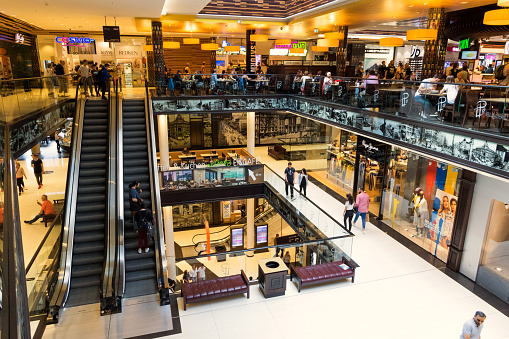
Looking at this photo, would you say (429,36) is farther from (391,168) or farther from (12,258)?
(12,258)

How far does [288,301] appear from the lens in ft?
26.1

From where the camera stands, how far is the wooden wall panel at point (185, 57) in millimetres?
25703

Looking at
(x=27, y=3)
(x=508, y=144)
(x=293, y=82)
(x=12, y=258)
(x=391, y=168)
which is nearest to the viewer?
(x=12, y=258)

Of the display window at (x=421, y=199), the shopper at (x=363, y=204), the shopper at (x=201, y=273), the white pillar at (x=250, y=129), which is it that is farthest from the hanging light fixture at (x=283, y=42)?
the shopper at (x=201, y=273)

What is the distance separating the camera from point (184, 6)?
47.6 feet

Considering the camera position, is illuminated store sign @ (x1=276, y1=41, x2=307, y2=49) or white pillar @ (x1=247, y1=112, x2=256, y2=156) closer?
white pillar @ (x1=247, y1=112, x2=256, y2=156)

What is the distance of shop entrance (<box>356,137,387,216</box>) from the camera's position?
42.5ft

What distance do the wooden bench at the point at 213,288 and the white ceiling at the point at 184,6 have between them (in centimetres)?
1038

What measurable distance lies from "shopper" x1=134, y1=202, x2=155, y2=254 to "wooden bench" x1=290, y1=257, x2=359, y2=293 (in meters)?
3.78

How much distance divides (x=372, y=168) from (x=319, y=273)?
649cm

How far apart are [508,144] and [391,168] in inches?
224

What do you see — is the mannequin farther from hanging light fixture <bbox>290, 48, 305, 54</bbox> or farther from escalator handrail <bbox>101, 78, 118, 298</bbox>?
hanging light fixture <bbox>290, 48, 305, 54</bbox>

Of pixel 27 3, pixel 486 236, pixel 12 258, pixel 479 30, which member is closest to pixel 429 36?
pixel 479 30

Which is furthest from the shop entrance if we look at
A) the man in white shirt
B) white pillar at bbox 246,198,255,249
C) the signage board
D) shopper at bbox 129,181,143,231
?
the man in white shirt
